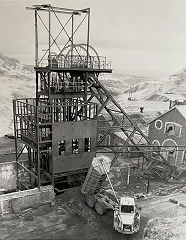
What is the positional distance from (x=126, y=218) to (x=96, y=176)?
328 cm

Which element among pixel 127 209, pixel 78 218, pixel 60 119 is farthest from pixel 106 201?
pixel 60 119

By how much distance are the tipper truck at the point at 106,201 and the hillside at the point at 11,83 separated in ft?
124

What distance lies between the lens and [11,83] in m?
71.7

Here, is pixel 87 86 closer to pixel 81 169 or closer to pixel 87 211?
pixel 81 169

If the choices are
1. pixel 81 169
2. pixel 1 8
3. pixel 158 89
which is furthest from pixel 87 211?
pixel 158 89

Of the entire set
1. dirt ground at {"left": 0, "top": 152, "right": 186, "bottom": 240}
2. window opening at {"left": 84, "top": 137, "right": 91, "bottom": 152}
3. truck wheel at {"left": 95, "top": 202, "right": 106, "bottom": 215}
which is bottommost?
dirt ground at {"left": 0, "top": 152, "right": 186, "bottom": 240}

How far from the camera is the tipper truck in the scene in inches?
604

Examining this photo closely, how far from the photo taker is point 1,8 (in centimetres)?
3978

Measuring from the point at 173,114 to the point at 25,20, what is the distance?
30.7m

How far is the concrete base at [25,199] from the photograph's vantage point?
58.4ft

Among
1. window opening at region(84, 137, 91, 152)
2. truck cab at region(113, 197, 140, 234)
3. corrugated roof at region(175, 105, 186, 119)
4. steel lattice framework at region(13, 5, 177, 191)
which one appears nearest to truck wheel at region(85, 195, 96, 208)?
truck cab at region(113, 197, 140, 234)

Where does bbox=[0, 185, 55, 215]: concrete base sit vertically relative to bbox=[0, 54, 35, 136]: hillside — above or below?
below

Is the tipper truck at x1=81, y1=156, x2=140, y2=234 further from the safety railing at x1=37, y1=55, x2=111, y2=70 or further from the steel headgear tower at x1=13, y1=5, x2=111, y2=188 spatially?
the safety railing at x1=37, y1=55, x2=111, y2=70

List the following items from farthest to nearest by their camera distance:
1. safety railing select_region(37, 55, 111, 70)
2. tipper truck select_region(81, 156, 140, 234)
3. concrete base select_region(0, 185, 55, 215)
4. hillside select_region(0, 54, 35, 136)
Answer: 1. hillside select_region(0, 54, 35, 136)
2. safety railing select_region(37, 55, 111, 70)
3. concrete base select_region(0, 185, 55, 215)
4. tipper truck select_region(81, 156, 140, 234)
